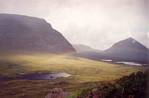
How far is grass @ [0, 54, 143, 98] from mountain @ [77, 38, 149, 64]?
97mm

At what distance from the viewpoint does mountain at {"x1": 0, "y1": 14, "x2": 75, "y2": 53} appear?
15.2 ft

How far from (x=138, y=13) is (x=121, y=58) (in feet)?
2.42

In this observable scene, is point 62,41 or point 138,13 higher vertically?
point 138,13

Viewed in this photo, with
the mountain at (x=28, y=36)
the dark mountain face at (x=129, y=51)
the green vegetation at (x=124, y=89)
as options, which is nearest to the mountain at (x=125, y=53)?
the dark mountain face at (x=129, y=51)

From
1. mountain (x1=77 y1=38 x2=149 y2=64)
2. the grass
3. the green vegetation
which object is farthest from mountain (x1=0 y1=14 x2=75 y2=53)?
the green vegetation

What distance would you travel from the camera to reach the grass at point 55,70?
4.63m

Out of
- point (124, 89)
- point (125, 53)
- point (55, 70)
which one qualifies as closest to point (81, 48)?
point (55, 70)

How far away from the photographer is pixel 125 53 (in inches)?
216

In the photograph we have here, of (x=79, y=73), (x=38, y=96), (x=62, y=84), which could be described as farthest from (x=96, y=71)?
(x=38, y=96)

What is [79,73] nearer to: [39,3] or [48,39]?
[48,39]

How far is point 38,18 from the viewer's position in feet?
16.1

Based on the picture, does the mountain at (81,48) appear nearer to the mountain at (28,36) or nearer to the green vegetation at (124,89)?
the mountain at (28,36)

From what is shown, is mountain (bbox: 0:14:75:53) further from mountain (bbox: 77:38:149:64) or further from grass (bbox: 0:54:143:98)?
mountain (bbox: 77:38:149:64)

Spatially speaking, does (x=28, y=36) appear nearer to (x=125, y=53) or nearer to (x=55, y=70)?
(x=55, y=70)
